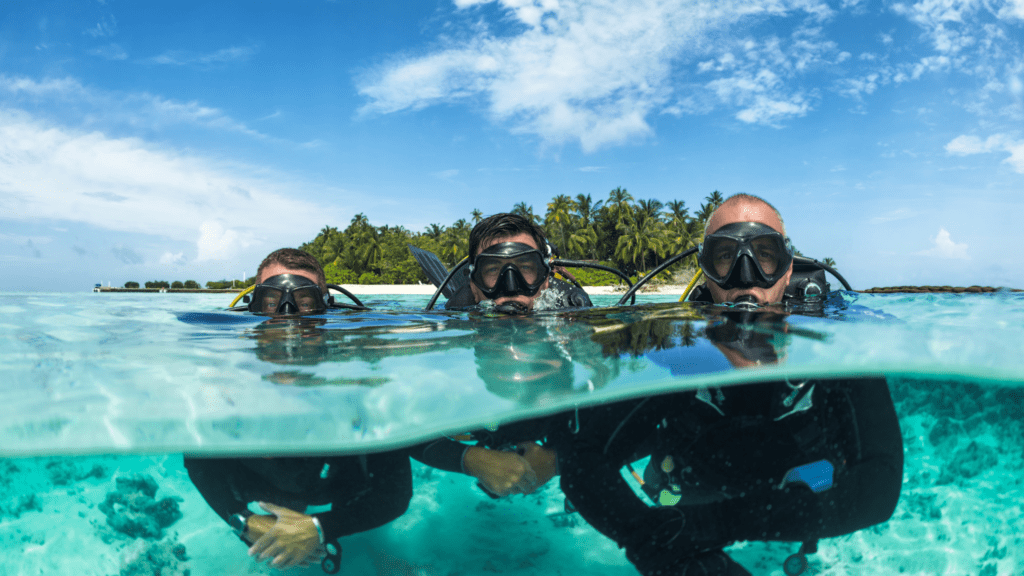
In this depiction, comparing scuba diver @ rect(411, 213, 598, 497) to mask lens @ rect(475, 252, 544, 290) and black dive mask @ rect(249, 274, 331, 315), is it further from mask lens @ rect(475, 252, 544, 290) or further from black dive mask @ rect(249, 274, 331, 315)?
black dive mask @ rect(249, 274, 331, 315)

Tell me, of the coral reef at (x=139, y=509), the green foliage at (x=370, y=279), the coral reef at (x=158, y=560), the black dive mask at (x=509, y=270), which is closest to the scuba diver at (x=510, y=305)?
the black dive mask at (x=509, y=270)

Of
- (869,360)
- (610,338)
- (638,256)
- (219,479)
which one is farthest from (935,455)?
(638,256)

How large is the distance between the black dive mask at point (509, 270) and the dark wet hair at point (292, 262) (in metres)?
1.87

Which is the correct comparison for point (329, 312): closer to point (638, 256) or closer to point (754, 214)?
point (754, 214)

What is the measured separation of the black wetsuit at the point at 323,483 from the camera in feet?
11.9

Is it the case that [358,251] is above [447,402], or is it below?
above

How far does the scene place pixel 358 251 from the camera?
63.0 metres

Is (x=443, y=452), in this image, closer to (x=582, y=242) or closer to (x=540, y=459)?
(x=540, y=459)

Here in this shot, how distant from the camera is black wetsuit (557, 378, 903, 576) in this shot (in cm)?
285

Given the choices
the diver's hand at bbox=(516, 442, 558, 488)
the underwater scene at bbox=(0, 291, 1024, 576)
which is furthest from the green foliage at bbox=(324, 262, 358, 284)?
the diver's hand at bbox=(516, 442, 558, 488)

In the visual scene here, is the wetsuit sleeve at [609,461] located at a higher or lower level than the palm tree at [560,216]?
lower

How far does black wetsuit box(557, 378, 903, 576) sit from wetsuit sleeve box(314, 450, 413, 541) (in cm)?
143

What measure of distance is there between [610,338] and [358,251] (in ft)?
207

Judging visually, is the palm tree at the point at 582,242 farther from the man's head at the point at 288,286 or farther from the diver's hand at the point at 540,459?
the diver's hand at the point at 540,459
